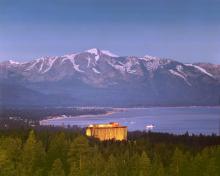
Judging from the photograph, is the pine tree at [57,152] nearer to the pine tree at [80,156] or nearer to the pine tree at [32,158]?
the pine tree at [32,158]

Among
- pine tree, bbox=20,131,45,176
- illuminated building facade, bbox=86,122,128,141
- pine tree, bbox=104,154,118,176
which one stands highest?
illuminated building facade, bbox=86,122,128,141

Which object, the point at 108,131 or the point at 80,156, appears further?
the point at 108,131

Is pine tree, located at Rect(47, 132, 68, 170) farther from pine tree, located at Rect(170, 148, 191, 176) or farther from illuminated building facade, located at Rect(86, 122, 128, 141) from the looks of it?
illuminated building facade, located at Rect(86, 122, 128, 141)

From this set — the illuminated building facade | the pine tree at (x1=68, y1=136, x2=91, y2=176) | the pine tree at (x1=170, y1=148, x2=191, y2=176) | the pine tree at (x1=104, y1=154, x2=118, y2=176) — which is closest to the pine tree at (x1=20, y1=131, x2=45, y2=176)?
the pine tree at (x1=68, y1=136, x2=91, y2=176)

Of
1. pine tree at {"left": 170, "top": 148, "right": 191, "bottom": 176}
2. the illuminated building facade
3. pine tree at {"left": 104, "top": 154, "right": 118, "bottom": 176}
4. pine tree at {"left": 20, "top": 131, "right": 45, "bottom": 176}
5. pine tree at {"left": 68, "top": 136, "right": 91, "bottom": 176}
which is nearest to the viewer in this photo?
pine tree at {"left": 68, "top": 136, "right": 91, "bottom": 176}

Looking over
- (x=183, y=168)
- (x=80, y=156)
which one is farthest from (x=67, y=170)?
(x=183, y=168)

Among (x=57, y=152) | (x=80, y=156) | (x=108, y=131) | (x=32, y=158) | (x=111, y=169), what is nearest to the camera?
(x=32, y=158)

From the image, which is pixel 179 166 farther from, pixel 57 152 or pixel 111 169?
pixel 57 152

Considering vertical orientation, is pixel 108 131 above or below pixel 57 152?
above

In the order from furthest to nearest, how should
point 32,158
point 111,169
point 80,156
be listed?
1. point 111,169
2. point 80,156
3. point 32,158

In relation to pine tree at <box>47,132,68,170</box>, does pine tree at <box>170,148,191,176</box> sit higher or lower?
lower

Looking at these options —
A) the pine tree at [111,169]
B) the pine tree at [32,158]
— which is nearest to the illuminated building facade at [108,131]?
the pine tree at [111,169]

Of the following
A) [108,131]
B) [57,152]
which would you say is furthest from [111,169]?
[108,131]

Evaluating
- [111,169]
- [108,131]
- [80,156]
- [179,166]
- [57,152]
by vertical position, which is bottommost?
[111,169]
